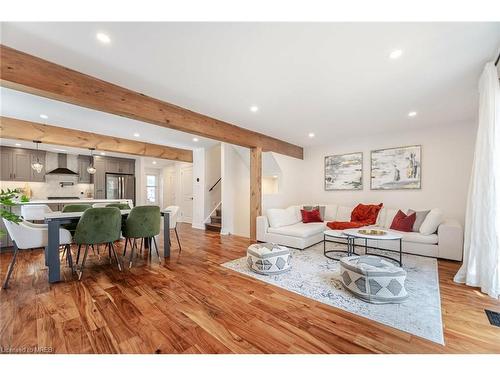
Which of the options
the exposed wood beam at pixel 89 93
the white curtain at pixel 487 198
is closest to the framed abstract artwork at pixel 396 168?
the white curtain at pixel 487 198

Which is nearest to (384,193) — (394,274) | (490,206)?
(490,206)

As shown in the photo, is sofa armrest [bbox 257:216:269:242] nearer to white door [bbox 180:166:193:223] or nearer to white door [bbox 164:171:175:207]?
white door [bbox 180:166:193:223]

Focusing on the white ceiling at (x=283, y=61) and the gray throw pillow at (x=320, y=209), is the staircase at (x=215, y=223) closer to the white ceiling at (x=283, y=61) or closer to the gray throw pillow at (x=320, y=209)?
the gray throw pillow at (x=320, y=209)

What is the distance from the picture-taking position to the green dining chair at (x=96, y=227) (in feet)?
8.62

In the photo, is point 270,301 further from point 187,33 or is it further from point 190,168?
point 190,168

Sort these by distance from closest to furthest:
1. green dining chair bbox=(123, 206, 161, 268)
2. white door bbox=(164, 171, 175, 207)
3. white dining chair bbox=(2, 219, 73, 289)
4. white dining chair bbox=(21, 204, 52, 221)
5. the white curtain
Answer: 1. the white curtain
2. white dining chair bbox=(2, 219, 73, 289)
3. green dining chair bbox=(123, 206, 161, 268)
4. white dining chair bbox=(21, 204, 52, 221)
5. white door bbox=(164, 171, 175, 207)

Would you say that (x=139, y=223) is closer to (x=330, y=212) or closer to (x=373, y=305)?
(x=373, y=305)

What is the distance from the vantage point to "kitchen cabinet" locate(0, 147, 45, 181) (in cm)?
552

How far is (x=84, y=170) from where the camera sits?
6816mm

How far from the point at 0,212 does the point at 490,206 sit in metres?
4.19

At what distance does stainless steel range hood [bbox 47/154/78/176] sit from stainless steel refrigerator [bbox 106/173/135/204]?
1.01m

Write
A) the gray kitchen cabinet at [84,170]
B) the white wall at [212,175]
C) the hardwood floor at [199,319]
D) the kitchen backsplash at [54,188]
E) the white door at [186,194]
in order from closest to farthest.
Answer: the hardwood floor at [199,319] < the kitchen backsplash at [54,188] < the white wall at [212,175] < the gray kitchen cabinet at [84,170] < the white door at [186,194]

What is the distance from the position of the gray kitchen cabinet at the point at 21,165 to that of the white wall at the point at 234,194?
562 cm

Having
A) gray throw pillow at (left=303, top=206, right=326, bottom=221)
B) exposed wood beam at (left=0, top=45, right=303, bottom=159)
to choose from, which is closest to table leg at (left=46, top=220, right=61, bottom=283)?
exposed wood beam at (left=0, top=45, right=303, bottom=159)
